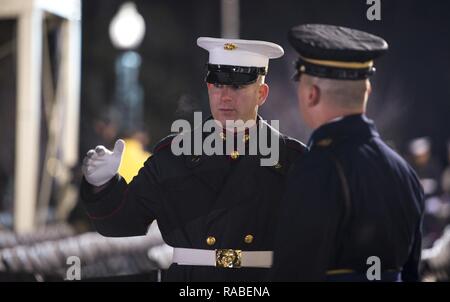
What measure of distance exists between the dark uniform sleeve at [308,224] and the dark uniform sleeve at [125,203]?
90 centimetres

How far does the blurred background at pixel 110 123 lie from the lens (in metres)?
6.87

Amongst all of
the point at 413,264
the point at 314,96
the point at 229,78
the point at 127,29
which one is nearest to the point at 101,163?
the point at 229,78

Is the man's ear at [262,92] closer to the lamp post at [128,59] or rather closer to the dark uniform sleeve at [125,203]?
the dark uniform sleeve at [125,203]

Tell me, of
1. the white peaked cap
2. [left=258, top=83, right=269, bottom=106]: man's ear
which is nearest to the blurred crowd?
[left=258, top=83, right=269, bottom=106]: man's ear

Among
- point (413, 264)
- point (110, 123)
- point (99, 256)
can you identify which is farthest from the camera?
point (110, 123)

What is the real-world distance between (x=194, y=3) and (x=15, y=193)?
590cm

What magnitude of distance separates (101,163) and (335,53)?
1118mm

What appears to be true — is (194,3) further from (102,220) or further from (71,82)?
(102,220)

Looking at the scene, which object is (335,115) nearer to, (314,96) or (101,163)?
(314,96)

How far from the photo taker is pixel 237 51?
3521 millimetres

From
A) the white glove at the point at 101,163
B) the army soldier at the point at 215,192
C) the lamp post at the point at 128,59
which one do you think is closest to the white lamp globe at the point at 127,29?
the lamp post at the point at 128,59

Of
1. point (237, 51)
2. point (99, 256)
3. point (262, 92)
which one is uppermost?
point (237, 51)
